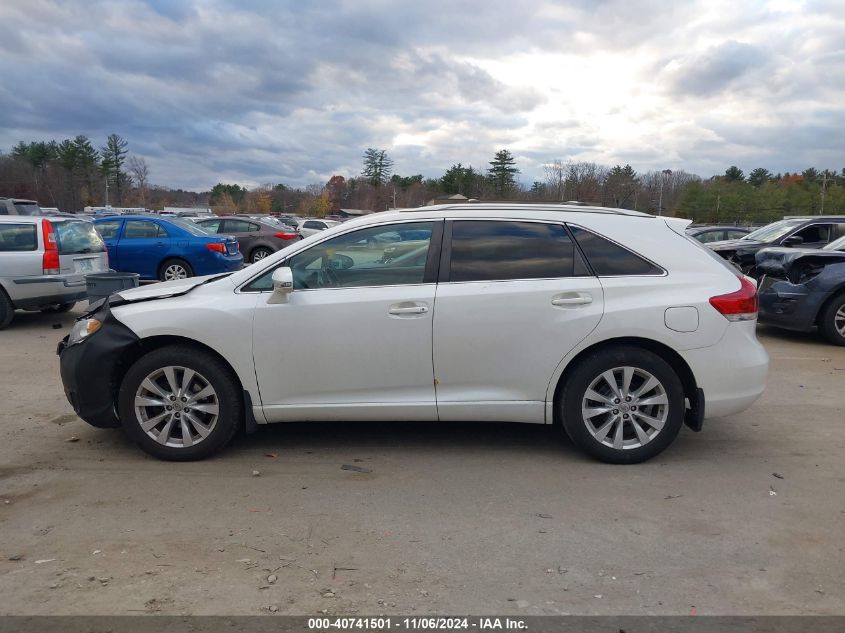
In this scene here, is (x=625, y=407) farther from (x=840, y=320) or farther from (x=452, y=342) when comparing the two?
(x=840, y=320)

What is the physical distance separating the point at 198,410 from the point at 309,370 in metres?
0.82

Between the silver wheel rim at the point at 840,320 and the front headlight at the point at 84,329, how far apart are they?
8.64 meters

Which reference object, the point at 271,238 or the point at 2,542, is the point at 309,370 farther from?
the point at 271,238

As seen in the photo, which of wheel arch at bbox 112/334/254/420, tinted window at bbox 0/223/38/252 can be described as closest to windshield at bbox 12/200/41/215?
tinted window at bbox 0/223/38/252

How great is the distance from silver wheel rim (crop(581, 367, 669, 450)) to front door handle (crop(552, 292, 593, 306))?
19.2 inches

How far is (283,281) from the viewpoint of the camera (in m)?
4.26

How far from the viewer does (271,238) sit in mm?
18375

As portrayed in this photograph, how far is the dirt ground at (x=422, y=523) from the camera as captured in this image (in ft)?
9.77

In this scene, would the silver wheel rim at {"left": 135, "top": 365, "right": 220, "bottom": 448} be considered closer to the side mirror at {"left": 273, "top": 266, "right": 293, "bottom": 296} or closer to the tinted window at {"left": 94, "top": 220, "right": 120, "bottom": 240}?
the side mirror at {"left": 273, "top": 266, "right": 293, "bottom": 296}

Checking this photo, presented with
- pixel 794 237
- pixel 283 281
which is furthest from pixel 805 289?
pixel 283 281

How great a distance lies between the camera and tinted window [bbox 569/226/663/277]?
14.6 feet

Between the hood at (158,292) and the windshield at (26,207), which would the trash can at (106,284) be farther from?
the windshield at (26,207)

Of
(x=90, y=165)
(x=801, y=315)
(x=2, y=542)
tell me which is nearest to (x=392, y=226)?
(x=2, y=542)

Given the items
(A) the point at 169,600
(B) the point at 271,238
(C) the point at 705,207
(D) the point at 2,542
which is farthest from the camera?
(C) the point at 705,207
